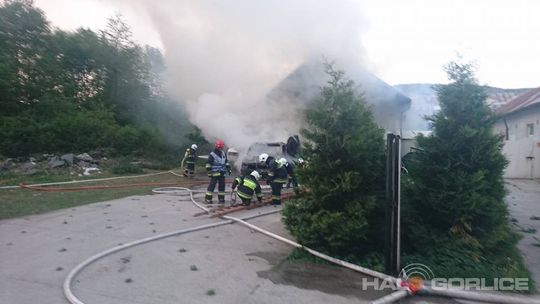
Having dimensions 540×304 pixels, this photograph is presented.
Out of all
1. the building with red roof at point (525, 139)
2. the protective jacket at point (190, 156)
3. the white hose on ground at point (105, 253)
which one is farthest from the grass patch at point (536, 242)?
the building with red roof at point (525, 139)

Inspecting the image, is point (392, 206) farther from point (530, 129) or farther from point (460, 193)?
point (530, 129)

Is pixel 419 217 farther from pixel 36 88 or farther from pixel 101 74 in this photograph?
pixel 101 74

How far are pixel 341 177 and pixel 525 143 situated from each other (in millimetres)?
17733

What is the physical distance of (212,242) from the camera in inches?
221

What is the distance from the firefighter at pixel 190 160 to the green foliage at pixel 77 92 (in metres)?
5.41

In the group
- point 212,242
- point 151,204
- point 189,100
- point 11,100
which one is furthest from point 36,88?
point 212,242

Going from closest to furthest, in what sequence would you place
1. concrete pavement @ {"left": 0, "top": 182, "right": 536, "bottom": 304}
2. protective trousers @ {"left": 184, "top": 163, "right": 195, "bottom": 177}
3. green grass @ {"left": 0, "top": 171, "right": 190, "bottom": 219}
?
concrete pavement @ {"left": 0, "top": 182, "right": 536, "bottom": 304} < green grass @ {"left": 0, "top": 171, "right": 190, "bottom": 219} < protective trousers @ {"left": 184, "top": 163, "right": 195, "bottom": 177}

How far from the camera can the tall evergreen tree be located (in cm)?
452

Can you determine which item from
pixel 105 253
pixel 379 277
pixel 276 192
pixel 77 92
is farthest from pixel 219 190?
pixel 77 92

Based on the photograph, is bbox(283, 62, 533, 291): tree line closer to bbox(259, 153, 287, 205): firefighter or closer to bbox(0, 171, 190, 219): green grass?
bbox(259, 153, 287, 205): firefighter

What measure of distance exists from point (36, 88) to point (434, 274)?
79.5ft

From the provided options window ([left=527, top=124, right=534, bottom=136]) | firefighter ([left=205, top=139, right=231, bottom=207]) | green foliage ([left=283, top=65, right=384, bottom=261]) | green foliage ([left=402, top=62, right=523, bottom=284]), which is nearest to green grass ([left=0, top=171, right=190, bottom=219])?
firefighter ([left=205, top=139, right=231, bottom=207])

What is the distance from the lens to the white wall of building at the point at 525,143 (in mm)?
17703

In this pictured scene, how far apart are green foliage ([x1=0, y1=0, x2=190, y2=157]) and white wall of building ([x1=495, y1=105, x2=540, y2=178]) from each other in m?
17.1
